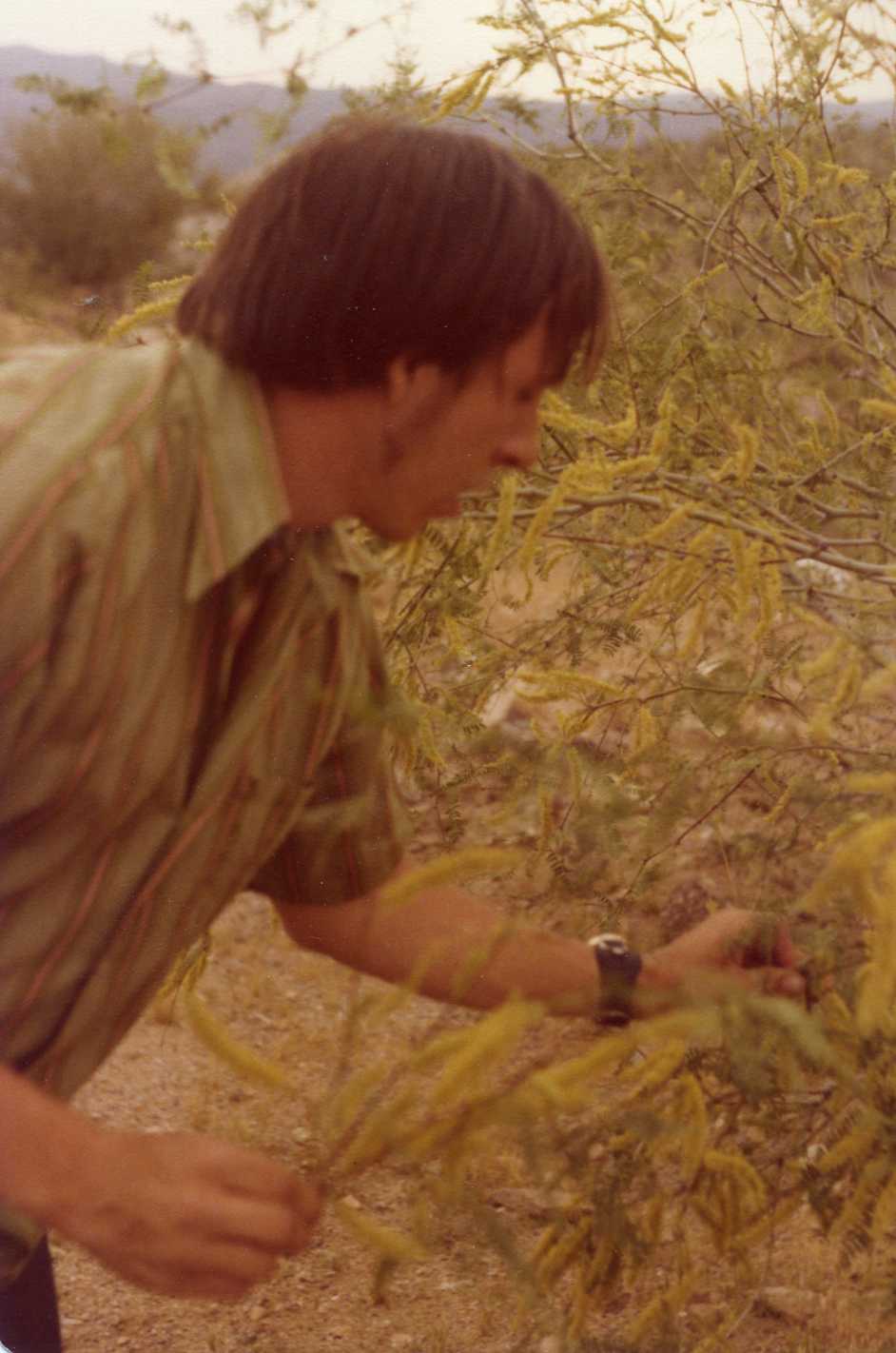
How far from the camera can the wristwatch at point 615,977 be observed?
138 cm

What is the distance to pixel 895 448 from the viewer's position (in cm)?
229

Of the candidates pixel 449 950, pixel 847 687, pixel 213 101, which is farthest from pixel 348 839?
pixel 213 101

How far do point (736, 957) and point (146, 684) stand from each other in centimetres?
68

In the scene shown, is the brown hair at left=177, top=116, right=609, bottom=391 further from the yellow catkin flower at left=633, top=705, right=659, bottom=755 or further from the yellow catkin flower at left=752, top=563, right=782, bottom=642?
the yellow catkin flower at left=633, top=705, right=659, bottom=755

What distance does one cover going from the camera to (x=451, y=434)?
1.24 metres

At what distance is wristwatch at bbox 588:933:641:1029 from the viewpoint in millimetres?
1379

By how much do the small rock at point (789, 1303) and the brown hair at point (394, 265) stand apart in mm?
1951

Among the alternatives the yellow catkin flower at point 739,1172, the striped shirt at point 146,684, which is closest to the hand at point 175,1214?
the striped shirt at point 146,684

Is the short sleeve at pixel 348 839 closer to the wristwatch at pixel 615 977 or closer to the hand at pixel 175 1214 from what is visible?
the wristwatch at pixel 615 977

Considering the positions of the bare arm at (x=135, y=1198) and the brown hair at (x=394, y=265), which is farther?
the brown hair at (x=394, y=265)

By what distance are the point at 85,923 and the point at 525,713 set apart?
4.18 meters

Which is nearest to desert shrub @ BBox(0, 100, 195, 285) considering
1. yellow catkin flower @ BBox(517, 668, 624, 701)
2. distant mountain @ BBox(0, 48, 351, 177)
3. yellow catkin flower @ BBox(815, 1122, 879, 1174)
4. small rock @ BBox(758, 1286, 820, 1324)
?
distant mountain @ BBox(0, 48, 351, 177)

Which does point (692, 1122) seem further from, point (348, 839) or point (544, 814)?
point (348, 839)

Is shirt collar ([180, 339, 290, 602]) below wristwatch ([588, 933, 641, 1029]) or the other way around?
the other way around
